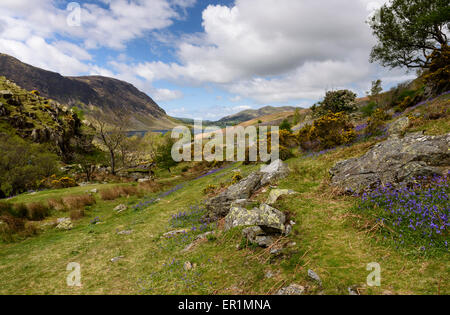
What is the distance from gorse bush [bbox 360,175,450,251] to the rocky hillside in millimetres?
54551

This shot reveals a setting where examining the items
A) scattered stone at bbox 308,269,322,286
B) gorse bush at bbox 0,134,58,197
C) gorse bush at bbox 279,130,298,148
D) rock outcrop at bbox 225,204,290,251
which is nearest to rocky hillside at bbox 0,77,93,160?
gorse bush at bbox 0,134,58,197

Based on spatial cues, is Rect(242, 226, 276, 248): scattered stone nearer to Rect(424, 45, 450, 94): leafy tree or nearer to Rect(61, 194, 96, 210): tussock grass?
Rect(61, 194, 96, 210): tussock grass

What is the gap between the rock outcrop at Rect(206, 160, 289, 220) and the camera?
10.3m

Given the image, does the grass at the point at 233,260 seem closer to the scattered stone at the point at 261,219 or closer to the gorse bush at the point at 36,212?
the scattered stone at the point at 261,219

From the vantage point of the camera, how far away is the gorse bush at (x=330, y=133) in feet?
56.3

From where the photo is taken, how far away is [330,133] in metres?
18.2

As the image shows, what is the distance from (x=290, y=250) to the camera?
5.75 metres

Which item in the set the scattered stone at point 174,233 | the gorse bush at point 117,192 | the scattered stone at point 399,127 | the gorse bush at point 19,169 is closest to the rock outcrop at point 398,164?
the scattered stone at point 399,127
